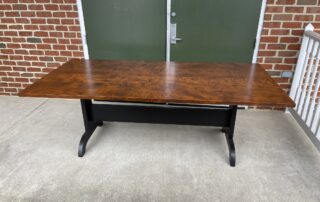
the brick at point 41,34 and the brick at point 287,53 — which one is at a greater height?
the brick at point 41,34

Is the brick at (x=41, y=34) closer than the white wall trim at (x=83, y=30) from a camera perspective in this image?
No

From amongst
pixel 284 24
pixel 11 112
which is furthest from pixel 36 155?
pixel 284 24

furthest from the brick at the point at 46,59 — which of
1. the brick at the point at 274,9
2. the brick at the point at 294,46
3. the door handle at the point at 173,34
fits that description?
the brick at the point at 294,46

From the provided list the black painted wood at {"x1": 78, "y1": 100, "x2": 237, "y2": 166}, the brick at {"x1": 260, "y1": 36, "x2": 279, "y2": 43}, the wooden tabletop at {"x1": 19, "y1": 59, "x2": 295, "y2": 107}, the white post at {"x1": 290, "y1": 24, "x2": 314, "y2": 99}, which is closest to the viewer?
the wooden tabletop at {"x1": 19, "y1": 59, "x2": 295, "y2": 107}

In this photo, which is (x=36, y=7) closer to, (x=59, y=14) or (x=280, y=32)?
(x=59, y=14)

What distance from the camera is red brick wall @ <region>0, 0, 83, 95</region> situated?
9.13 feet

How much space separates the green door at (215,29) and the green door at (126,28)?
0.65 feet

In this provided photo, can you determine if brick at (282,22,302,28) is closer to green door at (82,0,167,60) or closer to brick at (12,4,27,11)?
green door at (82,0,167,60)

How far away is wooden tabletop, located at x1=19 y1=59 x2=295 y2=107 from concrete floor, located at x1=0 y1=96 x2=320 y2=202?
72 centimetres

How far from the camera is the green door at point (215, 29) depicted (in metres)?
2.51

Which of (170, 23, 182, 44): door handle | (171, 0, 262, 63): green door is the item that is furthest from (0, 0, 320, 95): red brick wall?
(170, 23, 182, 44): door handle

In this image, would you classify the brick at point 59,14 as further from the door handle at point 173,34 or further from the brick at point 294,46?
the brick at point 294,46

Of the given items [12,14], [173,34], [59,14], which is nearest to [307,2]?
[173,34]

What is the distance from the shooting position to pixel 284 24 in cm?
250
